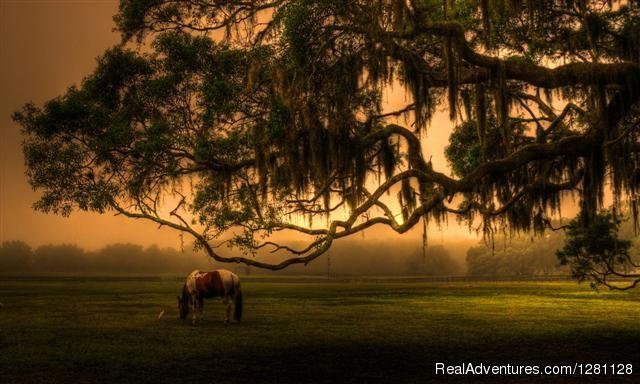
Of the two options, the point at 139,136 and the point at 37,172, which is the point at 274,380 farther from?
the point at 37,172

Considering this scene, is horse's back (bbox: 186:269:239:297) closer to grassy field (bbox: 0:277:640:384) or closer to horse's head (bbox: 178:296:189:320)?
horse's head (bbox: 178:296:189:320)

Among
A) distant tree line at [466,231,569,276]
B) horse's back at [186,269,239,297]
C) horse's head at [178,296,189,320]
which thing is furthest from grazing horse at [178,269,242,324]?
distant tree line at [466,231,569,276]

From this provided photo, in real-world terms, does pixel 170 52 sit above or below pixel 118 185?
above

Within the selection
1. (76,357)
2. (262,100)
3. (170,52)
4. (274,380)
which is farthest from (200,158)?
(274,380)

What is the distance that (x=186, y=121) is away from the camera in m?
16.3

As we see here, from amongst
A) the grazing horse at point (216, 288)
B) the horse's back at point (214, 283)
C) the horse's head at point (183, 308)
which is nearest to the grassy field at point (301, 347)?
the horse's head at point (183, 308)

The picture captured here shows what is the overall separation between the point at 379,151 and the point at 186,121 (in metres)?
5.72

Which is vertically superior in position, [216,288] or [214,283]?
[214,283]

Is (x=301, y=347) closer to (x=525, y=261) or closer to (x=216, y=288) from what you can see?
(x=216, y=288)

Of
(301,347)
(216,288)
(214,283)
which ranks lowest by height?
(301,347)

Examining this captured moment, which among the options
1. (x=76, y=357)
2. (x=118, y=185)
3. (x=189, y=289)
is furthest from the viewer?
(x=189, y=289)

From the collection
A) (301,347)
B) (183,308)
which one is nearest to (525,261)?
(183,308)

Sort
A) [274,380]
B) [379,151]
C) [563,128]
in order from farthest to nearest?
[563,128], [379,151], [274,380]

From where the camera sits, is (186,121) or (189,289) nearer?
(186,121)
